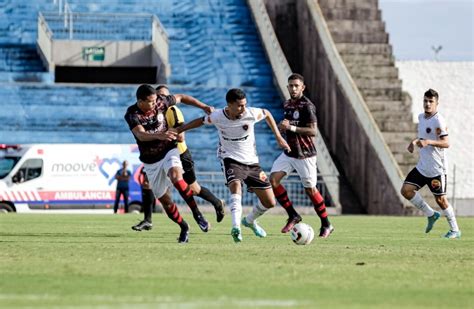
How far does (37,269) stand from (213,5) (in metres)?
39.5

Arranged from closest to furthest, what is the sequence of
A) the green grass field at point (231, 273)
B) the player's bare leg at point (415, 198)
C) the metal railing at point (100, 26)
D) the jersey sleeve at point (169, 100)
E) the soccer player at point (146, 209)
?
1. the green grass field at point (231, 273)
2. the jersey sleeve at point (169, 100)
3. the player's bare leg at point (415, 198)
4. the soccer player at point (146, 209)
5. the metal railing at point (100, 26)

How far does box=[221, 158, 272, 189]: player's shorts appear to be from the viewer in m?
17.6

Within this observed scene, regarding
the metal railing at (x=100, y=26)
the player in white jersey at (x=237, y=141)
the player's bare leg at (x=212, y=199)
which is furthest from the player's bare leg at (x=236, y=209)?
the metal railing at (x=100, y=26)

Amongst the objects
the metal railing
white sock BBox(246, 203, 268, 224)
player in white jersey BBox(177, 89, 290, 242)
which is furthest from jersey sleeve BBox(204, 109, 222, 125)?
the metal railing

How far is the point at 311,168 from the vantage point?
1959cm

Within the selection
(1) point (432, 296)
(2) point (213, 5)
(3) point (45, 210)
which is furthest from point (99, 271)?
(2) point (213, 5)

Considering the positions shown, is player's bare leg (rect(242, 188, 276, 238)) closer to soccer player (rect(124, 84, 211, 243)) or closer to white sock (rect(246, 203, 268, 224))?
white sock (rect(246, 203, 268, 224))

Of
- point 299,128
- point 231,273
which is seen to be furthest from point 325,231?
point 231,273

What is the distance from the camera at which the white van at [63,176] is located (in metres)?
39.8

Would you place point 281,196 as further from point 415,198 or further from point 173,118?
point 415,198

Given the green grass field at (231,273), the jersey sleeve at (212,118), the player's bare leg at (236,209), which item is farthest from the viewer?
the jersey sleeve at (212,118)

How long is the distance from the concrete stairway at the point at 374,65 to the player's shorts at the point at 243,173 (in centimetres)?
2408

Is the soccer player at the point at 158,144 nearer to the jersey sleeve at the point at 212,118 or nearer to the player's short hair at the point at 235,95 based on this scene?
the jersey sleeve at the point at 212,118

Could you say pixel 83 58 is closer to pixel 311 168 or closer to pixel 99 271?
pixel 311 168
